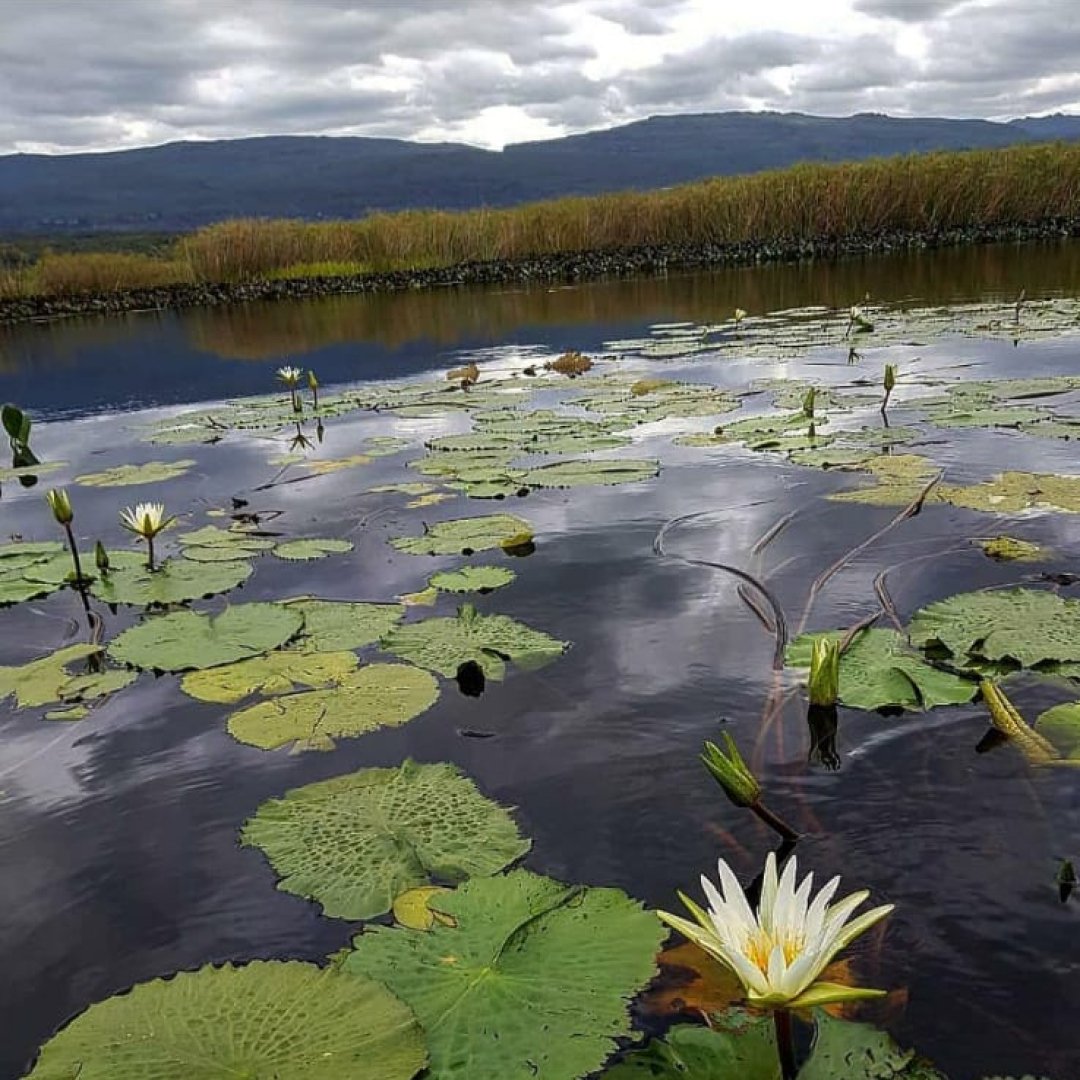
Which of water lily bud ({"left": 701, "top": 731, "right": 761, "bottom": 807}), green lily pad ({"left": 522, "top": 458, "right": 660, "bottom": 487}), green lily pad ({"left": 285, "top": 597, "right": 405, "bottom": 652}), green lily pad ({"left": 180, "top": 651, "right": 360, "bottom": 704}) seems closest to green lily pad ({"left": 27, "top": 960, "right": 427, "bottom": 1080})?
water lily bud ({"left": 701, "top": 731, "right": 761, "bottom": 807})

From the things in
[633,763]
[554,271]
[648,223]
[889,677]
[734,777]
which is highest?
[648,223]

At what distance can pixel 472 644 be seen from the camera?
9.82 feet

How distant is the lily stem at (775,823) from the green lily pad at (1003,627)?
3.12 ft

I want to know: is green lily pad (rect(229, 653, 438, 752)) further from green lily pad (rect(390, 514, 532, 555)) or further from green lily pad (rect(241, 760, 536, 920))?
green lily pad (rect(390, 514, 532, 555))

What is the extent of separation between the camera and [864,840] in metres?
1.96

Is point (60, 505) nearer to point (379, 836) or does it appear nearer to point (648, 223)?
point (379, 836)

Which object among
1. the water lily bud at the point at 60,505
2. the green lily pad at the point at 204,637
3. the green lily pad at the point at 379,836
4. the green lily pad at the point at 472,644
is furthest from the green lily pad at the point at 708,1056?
the water lily bud at the point at 60,505

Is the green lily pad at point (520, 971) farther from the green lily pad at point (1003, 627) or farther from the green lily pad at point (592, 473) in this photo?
the green lily pad at point (592, 473)

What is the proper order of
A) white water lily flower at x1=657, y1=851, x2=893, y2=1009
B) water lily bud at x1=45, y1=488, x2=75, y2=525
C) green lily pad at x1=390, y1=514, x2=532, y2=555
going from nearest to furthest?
white water lily flower at x1=657, y1=851, x2=893, y2=1009, water lily bud at x1=45, y1=488, x2=75, y2=525, green lily pad at x1=390, y1=514, x2=532, y2=555

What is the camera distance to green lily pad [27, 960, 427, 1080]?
1.38 meters

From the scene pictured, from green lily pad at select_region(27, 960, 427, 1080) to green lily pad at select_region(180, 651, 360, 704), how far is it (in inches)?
50.3

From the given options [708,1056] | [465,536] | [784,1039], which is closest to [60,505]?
[465,536]

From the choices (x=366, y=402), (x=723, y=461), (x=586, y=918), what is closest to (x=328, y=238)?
(x=366, y=402)

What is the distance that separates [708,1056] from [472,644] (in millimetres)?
1751
